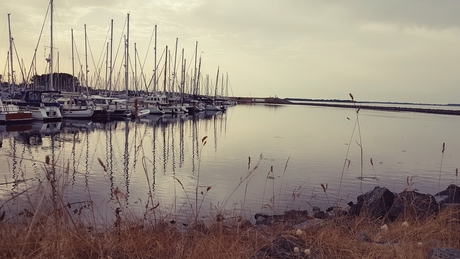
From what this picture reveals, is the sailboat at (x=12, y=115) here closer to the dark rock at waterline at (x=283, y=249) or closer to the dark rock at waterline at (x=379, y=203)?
the dark rock at waterline at (x=379, y=203)

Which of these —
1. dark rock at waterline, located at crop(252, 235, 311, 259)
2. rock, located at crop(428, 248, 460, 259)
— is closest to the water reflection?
dark rock at waterline, located at crop(252, 235, 311, 259)

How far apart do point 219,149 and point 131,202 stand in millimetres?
12689

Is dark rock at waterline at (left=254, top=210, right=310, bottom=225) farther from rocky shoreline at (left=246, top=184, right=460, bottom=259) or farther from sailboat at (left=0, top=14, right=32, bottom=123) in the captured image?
sailboat at (left=0, top=14, right=32, bottom=123)

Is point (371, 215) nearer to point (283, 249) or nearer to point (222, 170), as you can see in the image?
point (283, 249)

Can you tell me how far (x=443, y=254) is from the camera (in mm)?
3764

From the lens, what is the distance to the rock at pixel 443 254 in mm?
3724

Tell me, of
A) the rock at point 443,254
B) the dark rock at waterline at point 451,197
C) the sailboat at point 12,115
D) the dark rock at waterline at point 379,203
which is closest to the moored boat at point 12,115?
the sailboat at point 12,115

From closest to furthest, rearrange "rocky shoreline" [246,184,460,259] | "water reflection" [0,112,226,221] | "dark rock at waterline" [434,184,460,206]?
1. "rocky shoreline" [246,184,460,259]
2. "dark rock at waterline" [434,184,460,206]
3. "water reflection" [0,112,226,221]

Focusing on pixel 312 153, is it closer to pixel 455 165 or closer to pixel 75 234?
pixel 455 165

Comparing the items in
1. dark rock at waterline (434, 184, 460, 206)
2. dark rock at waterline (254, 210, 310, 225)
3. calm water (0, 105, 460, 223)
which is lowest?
calm water (0, 105, 460, 223)

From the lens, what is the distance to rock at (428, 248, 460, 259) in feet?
12.2

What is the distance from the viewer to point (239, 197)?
11.5m

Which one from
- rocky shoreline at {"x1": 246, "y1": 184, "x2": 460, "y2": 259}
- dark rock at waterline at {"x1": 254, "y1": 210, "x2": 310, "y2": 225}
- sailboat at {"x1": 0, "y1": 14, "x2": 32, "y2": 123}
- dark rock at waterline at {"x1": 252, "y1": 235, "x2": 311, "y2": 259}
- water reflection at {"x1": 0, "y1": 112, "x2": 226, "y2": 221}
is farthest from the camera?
sailboat at {"x1": 0, "y1": 14, "x2": 32, "y2": 123}

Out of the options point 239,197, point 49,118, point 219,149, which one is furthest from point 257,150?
point 49,118
